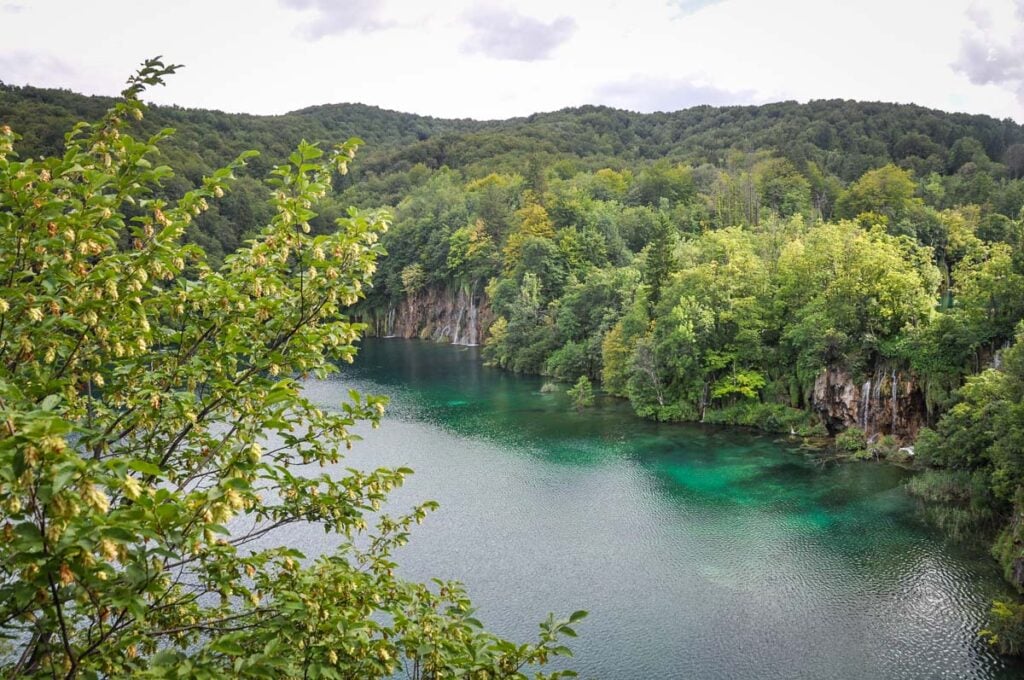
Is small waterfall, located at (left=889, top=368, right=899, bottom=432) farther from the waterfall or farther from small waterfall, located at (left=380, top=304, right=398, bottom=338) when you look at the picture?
small waterfall, located at (left=380, top=304, right=398, bottom=338)

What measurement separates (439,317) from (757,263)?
4098 centimetres

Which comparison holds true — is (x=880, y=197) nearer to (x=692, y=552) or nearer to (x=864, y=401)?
(x=864, y=401)

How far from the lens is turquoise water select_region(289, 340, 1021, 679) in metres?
16.8

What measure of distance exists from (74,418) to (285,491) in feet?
5.64

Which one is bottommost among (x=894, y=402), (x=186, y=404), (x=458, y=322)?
(x=894, y=402)

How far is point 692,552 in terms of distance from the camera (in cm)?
2214

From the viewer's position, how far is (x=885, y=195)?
189 feet

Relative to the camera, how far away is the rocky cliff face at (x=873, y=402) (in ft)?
102

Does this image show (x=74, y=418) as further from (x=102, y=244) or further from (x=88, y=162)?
(x=88, y=162)

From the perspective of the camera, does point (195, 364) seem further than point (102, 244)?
Yes

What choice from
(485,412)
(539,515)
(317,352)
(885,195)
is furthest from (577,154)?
(317,352)

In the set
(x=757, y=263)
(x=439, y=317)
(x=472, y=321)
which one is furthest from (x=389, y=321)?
(x=757, y=263)

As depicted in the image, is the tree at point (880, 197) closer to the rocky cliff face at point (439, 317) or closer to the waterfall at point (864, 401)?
the waterfall at point (864, 401)

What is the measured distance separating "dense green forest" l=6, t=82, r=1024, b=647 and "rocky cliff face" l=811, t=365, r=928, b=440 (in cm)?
10
